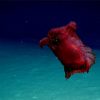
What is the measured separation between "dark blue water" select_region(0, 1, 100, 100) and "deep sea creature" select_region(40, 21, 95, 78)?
112 inches

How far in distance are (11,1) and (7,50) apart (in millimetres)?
2019

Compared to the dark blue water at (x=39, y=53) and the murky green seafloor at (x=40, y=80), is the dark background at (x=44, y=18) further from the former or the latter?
the murky green seafloor at (x=40, y=80)

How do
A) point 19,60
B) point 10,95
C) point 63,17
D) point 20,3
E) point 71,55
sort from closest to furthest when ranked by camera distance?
1. point 71,55
2. point 10,95
3. point 19,60
4. point 63,17
5. point 20,3

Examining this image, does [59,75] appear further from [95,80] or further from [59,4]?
[59,4]

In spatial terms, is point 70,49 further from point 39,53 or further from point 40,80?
point 39,53

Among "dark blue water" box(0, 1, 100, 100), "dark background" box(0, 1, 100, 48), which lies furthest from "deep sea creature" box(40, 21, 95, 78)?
"dark background" box(0, 1, 100, 48)

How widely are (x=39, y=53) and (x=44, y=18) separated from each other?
56.6 inches

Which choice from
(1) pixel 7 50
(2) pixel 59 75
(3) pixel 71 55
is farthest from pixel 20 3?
(3) pixel 71 55

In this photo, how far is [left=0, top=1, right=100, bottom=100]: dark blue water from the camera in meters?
4.06

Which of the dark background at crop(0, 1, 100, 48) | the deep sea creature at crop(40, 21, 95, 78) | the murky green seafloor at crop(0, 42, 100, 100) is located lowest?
the deep sea creature at crop(40, 21, 95, 78)

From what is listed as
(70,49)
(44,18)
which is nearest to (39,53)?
(44,18)

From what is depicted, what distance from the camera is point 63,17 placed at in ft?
23.0

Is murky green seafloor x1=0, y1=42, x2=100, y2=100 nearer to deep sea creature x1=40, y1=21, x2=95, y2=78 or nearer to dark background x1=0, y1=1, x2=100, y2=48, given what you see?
dark background x1=0, y1=1, x2=100, y2=48

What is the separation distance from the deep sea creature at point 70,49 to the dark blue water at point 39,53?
2.84 m
